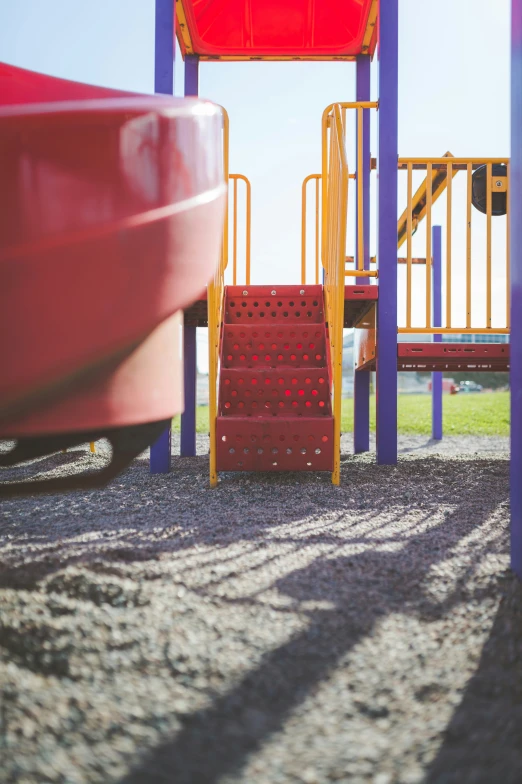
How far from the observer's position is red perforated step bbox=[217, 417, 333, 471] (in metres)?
2.80

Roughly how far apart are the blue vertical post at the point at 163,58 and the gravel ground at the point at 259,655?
4.87 feet

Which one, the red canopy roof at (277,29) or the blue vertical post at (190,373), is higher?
the red canopy roof at (277,29)

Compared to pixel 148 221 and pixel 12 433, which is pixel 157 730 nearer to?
pixel 12 433

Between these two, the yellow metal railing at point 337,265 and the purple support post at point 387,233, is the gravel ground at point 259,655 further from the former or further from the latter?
the purple support post at point 387,233

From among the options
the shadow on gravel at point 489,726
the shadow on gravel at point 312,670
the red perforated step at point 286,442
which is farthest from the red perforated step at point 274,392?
the shadow on gravel at point 489,726

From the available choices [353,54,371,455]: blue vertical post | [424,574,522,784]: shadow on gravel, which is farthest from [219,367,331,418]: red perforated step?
[424,574,522,784]: shadow on gravel

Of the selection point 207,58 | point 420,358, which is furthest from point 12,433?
point 207,58

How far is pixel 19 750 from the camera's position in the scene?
0.75 meters

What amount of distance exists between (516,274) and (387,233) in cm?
240

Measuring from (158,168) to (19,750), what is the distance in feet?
3.22

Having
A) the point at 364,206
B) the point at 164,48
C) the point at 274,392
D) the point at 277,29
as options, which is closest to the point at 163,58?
the point at 164,48

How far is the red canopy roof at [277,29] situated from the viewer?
440 centimetres

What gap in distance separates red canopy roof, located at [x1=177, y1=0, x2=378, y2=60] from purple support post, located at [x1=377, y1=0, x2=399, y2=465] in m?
1.02

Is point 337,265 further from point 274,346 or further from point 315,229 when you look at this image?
point 315,229
